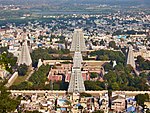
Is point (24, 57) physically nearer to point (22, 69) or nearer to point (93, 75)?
point (22, 69)

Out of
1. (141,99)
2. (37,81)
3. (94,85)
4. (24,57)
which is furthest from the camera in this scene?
(24,57)

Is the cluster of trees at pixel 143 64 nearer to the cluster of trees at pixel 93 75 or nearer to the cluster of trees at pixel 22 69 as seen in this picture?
the cluster of trees at pixel 93 75

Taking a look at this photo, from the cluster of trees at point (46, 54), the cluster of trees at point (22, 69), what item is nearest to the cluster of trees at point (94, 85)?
the cluster of trees at point (22, 69)

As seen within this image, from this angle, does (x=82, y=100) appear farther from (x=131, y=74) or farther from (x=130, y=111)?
(x=131, y=74)

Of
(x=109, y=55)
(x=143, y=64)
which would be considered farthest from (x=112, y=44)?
(x=143, y=64)

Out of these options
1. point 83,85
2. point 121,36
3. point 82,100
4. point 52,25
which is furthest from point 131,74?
point 52,25

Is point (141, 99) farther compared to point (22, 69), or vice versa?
point (22, 69)
